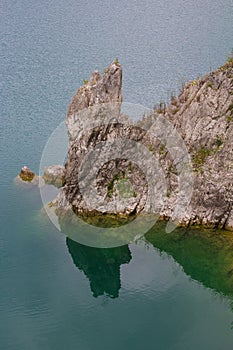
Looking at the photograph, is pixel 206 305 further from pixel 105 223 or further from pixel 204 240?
pixel 105 223

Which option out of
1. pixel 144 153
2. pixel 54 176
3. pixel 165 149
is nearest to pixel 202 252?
pixel 165 149

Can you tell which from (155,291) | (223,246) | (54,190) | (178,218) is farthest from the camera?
(54,190)

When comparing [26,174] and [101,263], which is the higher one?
[26,174]

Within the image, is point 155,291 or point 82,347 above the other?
point 155,291

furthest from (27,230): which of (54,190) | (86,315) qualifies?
(86,315)

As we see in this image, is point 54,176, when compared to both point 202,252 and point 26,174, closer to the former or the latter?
point 26,174

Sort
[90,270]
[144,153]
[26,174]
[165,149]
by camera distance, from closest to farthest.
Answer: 1. [90,270]
2. [165,149]
3. [144,153]
4. [26,174]
